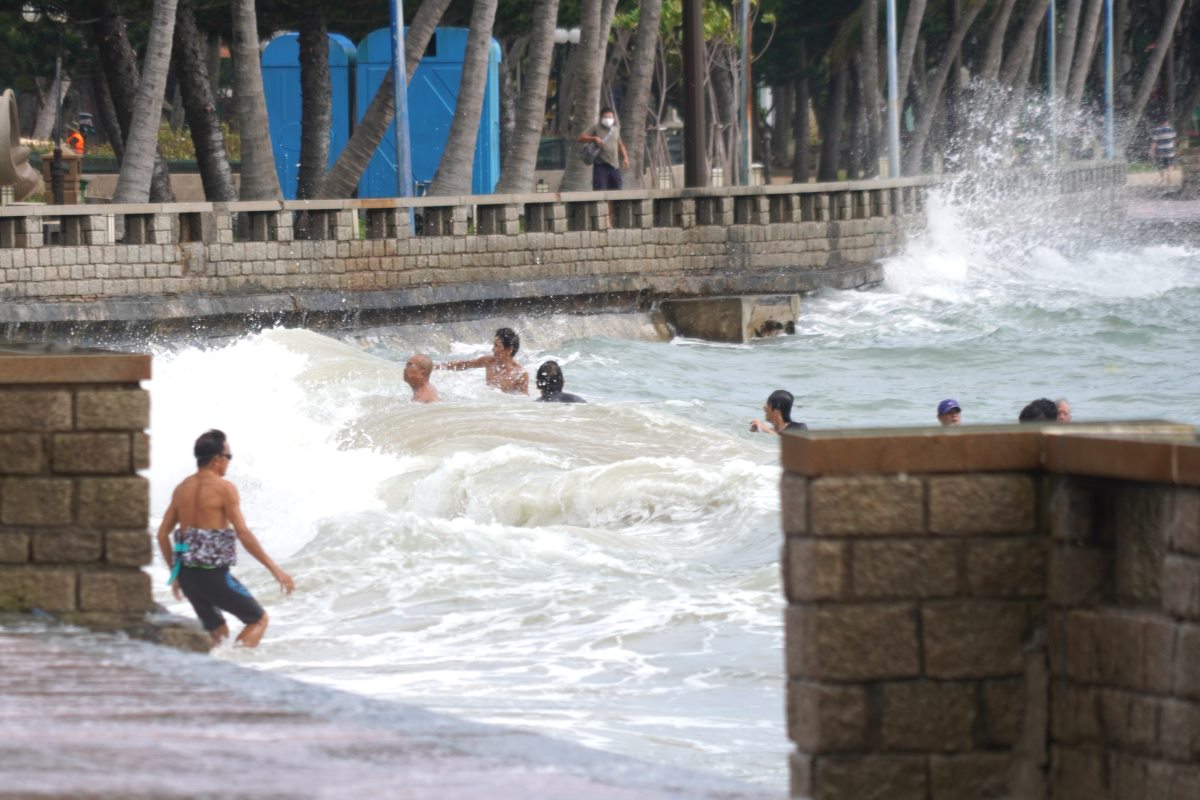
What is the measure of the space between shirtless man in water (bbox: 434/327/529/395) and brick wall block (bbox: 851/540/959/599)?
12.3 metres

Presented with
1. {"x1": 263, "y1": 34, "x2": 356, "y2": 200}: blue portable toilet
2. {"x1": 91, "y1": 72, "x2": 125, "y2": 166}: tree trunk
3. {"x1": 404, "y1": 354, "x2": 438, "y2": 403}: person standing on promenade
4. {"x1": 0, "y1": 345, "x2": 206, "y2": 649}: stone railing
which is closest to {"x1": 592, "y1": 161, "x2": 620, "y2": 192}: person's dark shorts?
{"x1": 263, "y1": 34, "x2": 356, "y2": 200}: blue portable toilet

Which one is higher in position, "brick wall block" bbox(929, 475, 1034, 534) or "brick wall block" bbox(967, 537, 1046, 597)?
"brick wall block" bbox(929, 475, 1034, 534)

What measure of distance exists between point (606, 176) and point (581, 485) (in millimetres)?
16251

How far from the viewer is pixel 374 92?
3300cm

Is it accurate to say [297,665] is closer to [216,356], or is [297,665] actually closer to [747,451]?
[747,451]

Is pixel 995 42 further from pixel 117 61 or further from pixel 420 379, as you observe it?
pixel 420 379

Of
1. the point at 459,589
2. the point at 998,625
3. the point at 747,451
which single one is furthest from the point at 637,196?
the point at 998,625

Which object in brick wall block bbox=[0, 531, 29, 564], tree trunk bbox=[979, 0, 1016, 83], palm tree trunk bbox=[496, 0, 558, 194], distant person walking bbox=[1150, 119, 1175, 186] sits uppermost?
tree trunk bbox=[979, 0, 1016, 83]

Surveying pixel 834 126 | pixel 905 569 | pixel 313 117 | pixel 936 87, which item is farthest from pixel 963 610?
pixel 834 126

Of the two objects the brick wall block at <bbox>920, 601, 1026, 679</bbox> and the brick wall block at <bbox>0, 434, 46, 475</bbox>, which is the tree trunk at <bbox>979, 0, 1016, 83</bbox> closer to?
the brick wall block at <bbox>0, 434, 46, 475</bbox>

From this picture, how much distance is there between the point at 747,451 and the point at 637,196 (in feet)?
39.7

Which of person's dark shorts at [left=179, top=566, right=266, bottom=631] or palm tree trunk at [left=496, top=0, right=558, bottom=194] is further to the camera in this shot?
palm tree trunk at [left=496, top=0, right=558, bottom=194]

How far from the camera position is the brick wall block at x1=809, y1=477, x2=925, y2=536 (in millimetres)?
5641

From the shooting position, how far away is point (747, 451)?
54.9ft
